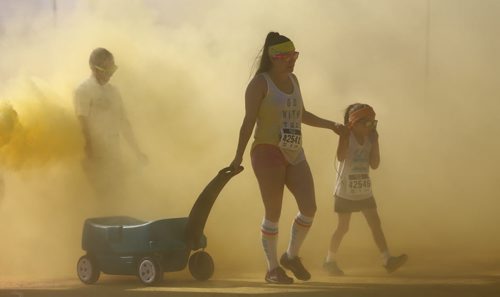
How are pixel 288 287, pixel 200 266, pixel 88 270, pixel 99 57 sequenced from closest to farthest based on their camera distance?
1. pixel 288 287
2. pixel 200 266
3. pixel 88 270
4. pixel 99 57

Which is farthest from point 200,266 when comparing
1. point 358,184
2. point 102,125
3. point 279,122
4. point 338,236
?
point 102,125

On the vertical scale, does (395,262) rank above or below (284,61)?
below

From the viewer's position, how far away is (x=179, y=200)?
10227 mm

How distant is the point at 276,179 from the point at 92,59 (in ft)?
6.79

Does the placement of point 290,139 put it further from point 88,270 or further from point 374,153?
point 88,270

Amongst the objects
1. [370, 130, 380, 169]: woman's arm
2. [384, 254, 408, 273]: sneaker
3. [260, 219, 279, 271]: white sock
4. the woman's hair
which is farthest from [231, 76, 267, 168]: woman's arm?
the woman's hair

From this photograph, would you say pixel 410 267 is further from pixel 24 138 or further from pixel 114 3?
pixel 114 3

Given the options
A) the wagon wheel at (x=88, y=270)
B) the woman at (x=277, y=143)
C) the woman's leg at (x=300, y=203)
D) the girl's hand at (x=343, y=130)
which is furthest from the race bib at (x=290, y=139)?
the wagon wheel at (x=88, y=270)

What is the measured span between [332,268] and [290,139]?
51.7 inches

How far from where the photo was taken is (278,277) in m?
7.92

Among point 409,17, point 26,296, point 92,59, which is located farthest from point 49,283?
point 409,17

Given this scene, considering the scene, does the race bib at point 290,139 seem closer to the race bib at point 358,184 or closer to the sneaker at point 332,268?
the race bib at point 358,184

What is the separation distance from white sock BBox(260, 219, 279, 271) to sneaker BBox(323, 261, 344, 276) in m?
0.83

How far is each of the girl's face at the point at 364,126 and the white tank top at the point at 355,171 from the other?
5cm
